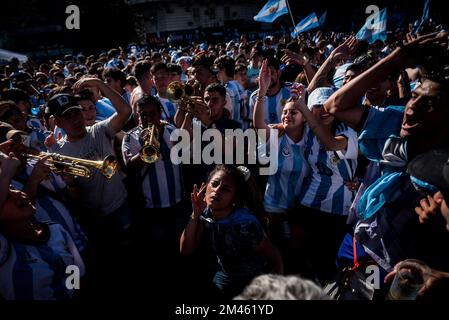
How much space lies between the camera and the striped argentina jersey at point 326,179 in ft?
9.65

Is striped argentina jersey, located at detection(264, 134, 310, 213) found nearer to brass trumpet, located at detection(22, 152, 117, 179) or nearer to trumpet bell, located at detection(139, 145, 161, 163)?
trumpet bell, located at detection(139, 145, 161, 163)

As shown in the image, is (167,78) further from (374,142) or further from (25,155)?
(374,142)

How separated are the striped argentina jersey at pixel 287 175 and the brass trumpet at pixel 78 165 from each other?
1514 mm

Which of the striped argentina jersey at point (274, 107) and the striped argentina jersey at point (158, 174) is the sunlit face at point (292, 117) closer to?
the striped argentina jersey at point (158, 174)

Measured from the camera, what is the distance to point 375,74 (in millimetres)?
1969

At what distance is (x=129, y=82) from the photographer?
6.74 m

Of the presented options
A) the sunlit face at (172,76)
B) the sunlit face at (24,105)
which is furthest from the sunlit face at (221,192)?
the sunlit face at (24,105)

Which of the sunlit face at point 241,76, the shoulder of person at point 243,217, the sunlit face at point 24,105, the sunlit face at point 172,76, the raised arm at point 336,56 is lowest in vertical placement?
the shoulder of person at point 243,217

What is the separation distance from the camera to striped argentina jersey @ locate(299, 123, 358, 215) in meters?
2.94

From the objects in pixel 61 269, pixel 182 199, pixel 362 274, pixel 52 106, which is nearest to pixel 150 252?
pixel 182 199

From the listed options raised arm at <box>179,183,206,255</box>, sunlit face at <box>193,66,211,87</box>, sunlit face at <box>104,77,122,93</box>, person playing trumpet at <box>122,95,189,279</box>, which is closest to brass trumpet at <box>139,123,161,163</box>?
person playing trumpet at <box>122,95,189,279</box>

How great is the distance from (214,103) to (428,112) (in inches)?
99.5

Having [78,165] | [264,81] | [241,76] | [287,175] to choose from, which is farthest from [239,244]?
[241,76]

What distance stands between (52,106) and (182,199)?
1.51 m
